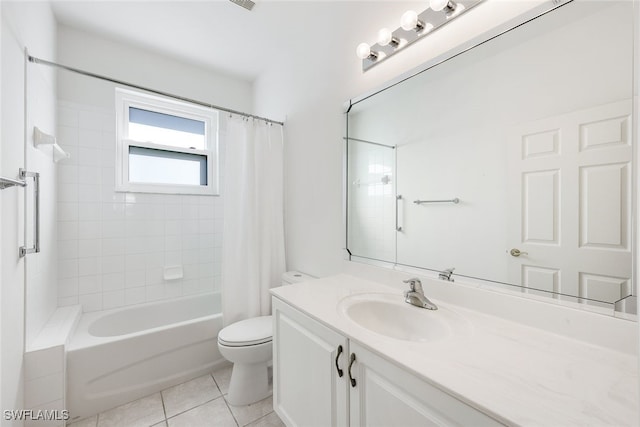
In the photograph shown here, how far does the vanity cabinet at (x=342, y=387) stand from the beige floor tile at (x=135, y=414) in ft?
2.71

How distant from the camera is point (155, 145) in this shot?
236 cm

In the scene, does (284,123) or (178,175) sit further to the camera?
(178,175)

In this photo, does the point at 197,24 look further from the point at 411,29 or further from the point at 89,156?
the point at 411,29

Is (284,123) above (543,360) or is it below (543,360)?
above

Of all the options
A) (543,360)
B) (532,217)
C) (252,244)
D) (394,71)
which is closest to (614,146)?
(532,217)

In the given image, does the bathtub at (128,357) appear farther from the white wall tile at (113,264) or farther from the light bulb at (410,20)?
the light bulb at (410,20)

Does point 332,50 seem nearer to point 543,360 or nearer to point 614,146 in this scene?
point 614,146

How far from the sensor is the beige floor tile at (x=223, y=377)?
5.73 ft

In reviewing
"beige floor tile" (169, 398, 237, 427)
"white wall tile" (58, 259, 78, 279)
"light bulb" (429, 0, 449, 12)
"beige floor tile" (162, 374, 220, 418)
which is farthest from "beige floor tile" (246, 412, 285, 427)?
"light bulb" (429, 0, 449, 12)

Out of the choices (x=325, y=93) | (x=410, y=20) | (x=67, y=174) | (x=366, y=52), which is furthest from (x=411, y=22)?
(x=67, y=174)

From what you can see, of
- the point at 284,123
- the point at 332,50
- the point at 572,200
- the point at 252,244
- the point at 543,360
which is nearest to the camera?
the point at 543,360

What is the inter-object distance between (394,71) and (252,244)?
Result: 1.53 meters

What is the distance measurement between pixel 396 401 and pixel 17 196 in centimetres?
190

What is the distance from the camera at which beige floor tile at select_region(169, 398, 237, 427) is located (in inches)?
56.6
